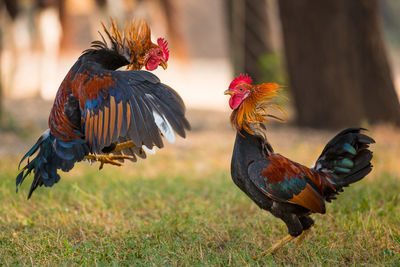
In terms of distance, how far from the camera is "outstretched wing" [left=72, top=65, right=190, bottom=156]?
3.28 metres

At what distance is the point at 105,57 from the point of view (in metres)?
3.79

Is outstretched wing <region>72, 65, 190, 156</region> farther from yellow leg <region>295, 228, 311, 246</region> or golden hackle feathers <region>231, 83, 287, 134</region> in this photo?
yellow leg <region>295, 228, 311, 246</region>

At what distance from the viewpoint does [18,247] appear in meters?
3.59

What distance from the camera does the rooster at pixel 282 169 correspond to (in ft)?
10.8

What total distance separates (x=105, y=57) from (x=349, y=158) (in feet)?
5.96

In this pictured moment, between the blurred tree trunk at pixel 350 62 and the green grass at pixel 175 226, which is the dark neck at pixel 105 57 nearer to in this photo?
the green grass at pixel 175 226

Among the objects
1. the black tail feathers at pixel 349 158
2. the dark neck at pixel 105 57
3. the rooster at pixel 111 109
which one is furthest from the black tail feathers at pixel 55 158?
the black tail feathers at pixel 349 158

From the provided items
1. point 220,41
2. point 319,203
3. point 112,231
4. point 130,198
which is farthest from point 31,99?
point 220,41

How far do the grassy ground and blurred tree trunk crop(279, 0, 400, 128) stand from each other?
189cm

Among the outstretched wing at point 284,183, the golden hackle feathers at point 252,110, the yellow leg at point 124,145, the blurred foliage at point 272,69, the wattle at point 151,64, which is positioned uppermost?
the wattle at point 151,64

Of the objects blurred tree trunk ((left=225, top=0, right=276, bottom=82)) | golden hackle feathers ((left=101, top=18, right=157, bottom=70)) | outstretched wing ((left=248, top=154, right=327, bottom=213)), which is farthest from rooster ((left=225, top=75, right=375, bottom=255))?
blurred tree trunk ((left=225, top=0, right=276, bottom=82))

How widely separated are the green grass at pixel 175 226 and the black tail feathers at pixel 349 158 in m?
0.47

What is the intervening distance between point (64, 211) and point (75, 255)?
2.95 feet

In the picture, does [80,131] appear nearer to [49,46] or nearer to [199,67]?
[49,46]
